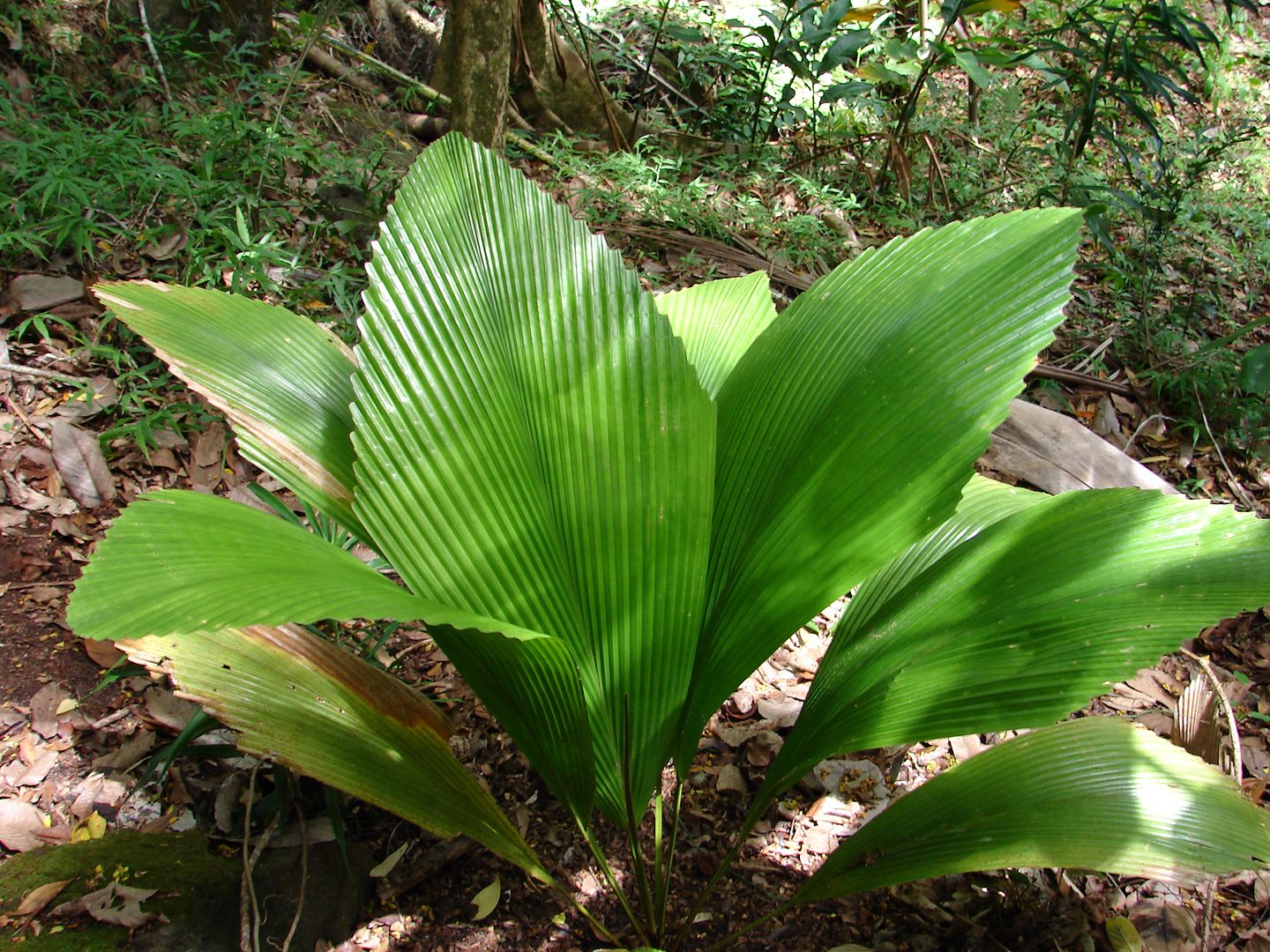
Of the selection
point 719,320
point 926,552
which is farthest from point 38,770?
point 926,552

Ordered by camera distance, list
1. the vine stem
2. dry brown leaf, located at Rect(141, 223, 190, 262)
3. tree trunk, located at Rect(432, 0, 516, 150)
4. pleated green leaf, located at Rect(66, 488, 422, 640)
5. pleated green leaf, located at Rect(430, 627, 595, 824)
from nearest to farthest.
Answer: pleated green leaf, located at Rect(66, 488, 422, 640) < pleated green leaf, located at Rect(430, 627, 595, 824) < dry brown leaf, located at Rect(141, 223, 190, 262) < tree trunk, located at Rect(432, 0, 516, 150) < the vine stem

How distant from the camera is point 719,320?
152 cm

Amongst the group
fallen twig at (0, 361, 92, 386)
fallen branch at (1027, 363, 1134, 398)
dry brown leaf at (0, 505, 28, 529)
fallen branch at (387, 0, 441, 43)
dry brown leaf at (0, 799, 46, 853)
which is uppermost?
fallen branch at (387, 0, 441, 43)

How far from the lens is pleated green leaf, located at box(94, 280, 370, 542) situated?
1.11m

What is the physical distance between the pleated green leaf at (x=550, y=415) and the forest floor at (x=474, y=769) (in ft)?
1.57

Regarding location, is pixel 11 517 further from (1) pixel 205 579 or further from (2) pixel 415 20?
(2) pixel 415 20

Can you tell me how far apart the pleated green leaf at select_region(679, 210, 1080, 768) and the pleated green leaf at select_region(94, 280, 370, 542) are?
20.2 inches

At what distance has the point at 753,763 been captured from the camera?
5.51 ft

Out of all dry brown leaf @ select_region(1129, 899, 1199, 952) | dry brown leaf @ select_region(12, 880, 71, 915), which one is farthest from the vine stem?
dry brown leaf @ select_region(12, 880, 71, 915)

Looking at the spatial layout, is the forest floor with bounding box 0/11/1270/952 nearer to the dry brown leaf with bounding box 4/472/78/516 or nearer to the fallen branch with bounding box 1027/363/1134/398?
the dry brown leaf with bounding box 4/472/78/516

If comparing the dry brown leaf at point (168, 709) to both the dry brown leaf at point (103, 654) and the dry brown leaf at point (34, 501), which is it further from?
the dry brown leaf at point (34, 501)

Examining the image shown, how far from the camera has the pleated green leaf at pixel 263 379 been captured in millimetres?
1106

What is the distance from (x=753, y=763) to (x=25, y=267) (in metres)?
2.16

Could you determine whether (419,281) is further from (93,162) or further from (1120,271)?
(1120,271)
